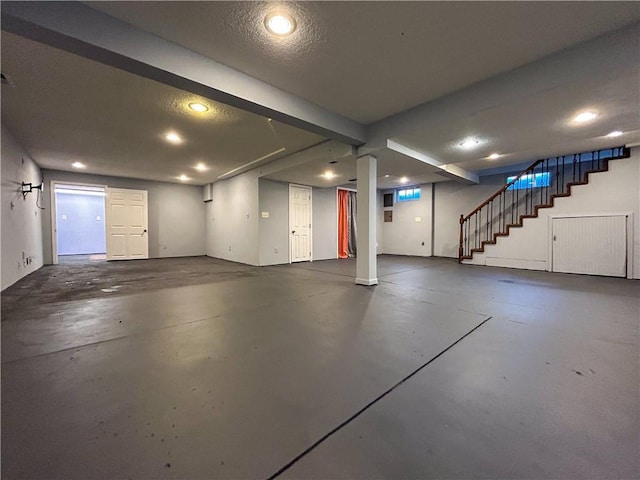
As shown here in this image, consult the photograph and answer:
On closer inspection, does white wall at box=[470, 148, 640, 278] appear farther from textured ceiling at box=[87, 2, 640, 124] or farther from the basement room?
textured ceiling at box=[87, 2, 640, 124]

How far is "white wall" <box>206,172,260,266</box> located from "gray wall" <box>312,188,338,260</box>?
2.03 m

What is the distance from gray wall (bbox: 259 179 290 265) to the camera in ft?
23.1

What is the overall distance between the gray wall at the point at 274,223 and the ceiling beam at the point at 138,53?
4.03m

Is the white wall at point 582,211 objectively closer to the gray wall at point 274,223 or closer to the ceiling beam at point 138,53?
the gray wall at point 274,223

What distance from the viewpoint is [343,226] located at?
30.5ft

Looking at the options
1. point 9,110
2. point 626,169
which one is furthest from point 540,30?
point 9,110

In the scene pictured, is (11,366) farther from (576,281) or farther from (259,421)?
(576,281)

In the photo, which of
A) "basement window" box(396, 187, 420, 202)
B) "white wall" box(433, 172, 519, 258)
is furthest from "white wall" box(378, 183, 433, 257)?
"white wall" box(433, 172, 519, 258)

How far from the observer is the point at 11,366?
184cm

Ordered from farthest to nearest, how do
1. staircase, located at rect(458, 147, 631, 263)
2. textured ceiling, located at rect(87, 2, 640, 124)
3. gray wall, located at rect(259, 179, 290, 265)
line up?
gray wall, located at rect(259, 179, 290, 265) → staircase, located at rect(458, 147, 631, 263) → textured ceiling, located at rect(87, 2, 640, 124)

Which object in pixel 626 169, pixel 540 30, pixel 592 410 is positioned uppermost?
pixel 540 30

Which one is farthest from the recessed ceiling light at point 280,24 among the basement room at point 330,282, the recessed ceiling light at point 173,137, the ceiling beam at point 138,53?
the recessed ceiling light at point 173,137

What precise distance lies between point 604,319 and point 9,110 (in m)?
7.82

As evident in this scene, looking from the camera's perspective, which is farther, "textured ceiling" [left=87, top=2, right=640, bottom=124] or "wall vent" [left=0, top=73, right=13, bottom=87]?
"wall vent" [left=0, top=73, right=13, bottom=87]
